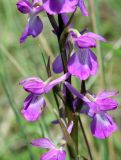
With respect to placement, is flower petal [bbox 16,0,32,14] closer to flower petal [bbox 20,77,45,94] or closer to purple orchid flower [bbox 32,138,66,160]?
flower petal [bbox 20,77,45,94]

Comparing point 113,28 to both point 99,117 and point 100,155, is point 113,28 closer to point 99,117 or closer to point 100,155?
point 100,155

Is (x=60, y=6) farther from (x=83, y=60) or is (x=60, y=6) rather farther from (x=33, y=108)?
(x=33, y=108)

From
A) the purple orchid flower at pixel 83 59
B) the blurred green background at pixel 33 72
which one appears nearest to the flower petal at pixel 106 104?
the purple orchid flower at pixel 83 59

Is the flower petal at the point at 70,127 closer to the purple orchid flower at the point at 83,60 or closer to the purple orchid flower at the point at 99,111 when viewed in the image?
the purple orchid flower at the point at 99,111

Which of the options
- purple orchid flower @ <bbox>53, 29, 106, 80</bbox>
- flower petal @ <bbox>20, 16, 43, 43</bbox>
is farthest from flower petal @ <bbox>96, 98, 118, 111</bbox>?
flower petal @ <bbox>20, 16, 43, 43</bbox>

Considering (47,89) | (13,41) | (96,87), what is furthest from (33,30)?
(13,41)

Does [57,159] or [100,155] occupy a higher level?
[57,159]
